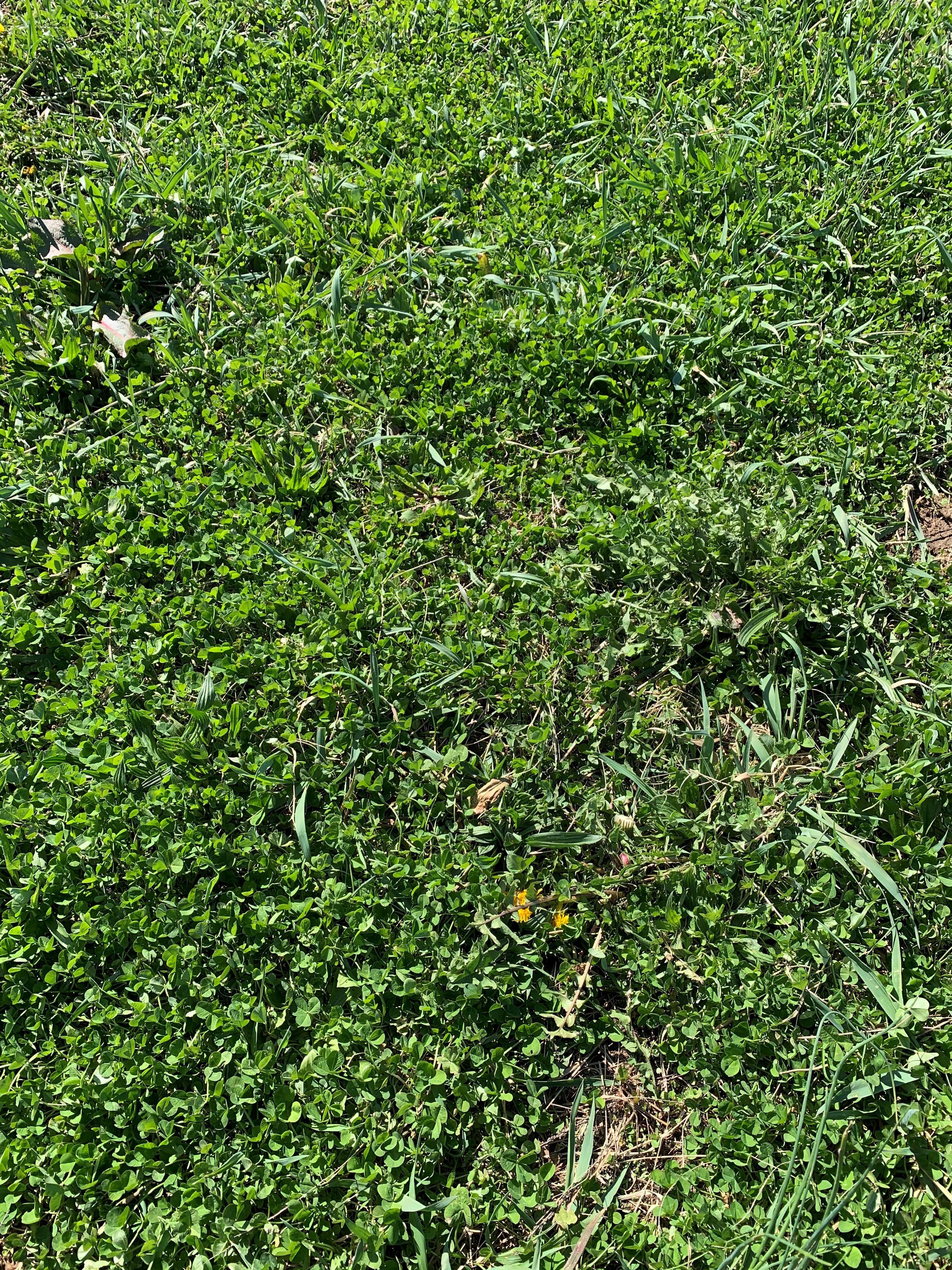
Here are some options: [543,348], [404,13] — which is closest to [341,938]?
[543,348]

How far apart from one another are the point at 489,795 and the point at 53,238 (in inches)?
100

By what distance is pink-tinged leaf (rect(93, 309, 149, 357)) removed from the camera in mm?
3322

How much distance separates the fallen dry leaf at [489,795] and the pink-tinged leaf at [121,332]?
6.34ft

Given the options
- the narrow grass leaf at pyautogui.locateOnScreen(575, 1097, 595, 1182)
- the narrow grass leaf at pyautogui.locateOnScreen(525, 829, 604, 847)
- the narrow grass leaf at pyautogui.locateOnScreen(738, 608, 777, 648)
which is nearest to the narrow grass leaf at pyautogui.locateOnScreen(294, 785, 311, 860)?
the narrow grass leaf at pyautogui.locateOnScreen(525, 829, 604, 847)

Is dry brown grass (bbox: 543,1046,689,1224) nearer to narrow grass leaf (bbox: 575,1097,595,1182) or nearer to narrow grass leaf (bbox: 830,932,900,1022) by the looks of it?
narrow grass leaf (bbox: 575,1097,595,1182)

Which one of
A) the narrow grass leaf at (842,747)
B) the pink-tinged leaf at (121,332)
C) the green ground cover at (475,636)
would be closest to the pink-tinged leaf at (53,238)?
the green ground cover at (475,636)

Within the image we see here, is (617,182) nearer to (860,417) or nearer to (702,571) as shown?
(860,417)

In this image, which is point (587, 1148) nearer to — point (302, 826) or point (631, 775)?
point (631, 775)

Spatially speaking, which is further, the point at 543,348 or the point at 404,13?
the point at 404,13

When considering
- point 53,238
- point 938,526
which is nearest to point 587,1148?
point 938,526

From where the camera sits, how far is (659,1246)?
2.17 m

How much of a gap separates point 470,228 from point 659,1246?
3.20 metres

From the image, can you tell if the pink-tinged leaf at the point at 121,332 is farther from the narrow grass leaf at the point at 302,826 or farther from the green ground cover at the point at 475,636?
the narrow grass leaf at the point at 302,826

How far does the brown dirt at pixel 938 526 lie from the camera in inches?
121
